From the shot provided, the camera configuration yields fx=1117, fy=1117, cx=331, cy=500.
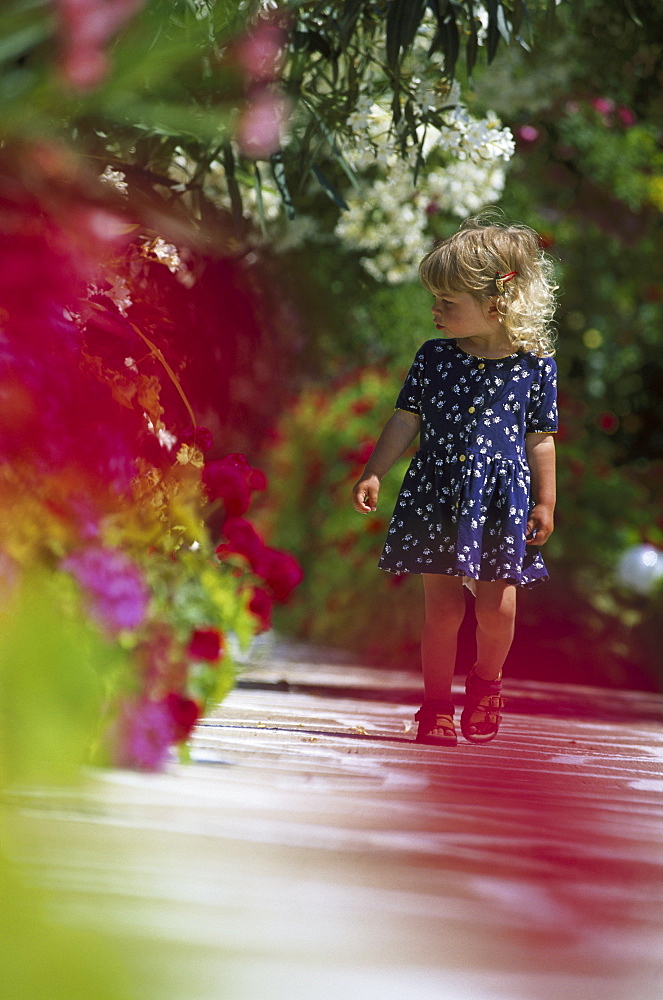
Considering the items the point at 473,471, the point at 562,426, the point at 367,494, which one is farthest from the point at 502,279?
the point at 562,426

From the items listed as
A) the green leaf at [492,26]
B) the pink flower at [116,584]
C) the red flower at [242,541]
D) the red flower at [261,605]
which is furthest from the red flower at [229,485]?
the green leaf at [492,26]

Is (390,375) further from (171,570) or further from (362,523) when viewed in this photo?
(171,570)

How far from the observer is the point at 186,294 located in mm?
2123

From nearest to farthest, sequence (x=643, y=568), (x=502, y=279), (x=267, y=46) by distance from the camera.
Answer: (x=502, y=279)
(x=267, y=46)
(x=643, y=568)

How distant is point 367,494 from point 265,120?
65 cm

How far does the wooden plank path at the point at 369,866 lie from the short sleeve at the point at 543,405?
58 cm

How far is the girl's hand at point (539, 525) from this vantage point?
197 centimetres

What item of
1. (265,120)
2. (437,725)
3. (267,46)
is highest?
(267,46)

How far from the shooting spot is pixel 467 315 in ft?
6.47

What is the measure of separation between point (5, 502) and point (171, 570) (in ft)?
2.79

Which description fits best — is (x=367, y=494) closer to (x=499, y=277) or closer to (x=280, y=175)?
(x=499, y=277)

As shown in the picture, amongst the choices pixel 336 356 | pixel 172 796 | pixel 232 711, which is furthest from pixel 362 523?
pixel 172 796

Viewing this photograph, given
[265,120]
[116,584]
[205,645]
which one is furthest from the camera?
[265,120]

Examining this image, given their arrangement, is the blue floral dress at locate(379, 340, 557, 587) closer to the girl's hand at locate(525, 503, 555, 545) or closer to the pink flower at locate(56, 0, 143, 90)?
the girl's hand at locate(525, 503, 555, 545)
